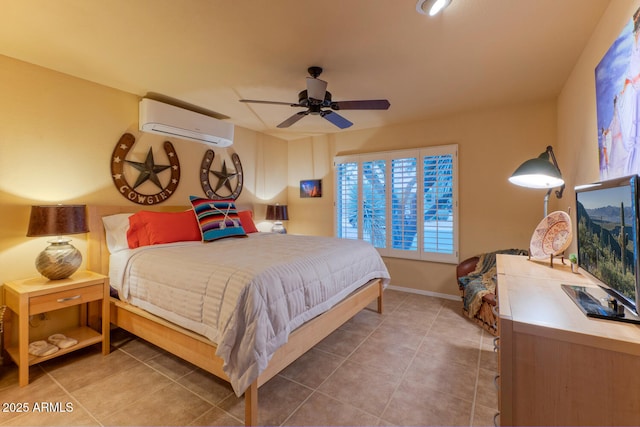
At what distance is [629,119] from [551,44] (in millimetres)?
1096

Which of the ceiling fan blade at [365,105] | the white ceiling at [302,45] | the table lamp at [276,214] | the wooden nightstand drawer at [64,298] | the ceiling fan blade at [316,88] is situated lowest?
the wooden nightstand drawer at [64,298]

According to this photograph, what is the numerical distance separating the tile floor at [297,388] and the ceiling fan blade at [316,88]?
2193mm

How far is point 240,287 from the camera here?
1606 mm

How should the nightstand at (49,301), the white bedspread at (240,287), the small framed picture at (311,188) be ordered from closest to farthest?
1. the white bedspread at (240,287)
2. the nightstand at (49,301)
3. the small framed picture at (311,188)

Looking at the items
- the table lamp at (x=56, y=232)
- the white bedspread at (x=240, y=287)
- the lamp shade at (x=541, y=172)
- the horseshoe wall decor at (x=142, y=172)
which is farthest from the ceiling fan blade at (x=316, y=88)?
the table lamp at (x=56, y=232)

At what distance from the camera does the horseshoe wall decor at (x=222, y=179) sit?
3.77 metres

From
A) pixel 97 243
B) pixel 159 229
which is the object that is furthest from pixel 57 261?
pixel 159 229

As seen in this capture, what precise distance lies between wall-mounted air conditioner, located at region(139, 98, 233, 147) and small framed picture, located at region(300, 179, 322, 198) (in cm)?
156

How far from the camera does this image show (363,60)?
232 centimetres

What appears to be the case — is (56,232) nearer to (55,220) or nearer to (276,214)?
(55,220)

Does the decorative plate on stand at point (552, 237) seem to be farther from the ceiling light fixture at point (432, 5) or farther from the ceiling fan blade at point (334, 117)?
the ceiling fan blade at point (334, 117)

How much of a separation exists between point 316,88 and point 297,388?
7.43ft

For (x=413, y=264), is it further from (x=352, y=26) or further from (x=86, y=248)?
(x=86, y=248)

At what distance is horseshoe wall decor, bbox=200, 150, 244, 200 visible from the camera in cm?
377
